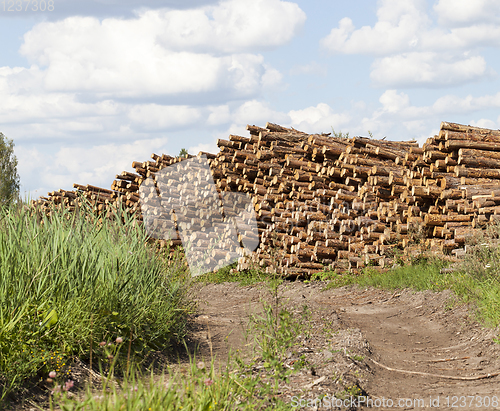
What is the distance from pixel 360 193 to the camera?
11.7 metres

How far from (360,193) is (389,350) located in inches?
230

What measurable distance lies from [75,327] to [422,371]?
390cm

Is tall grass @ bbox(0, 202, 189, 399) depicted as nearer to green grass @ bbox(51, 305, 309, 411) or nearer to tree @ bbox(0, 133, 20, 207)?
green grass @ bbox(51, 305, 309, 411)

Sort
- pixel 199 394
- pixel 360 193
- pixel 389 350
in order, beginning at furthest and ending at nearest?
pixel 360 193, pixel 389 350, pixel 199 394

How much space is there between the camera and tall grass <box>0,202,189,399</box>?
4117 millimetres

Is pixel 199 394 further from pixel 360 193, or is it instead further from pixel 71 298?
pixel 360 193

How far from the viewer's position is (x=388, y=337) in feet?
23.6

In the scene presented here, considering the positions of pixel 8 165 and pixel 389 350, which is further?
pixel 8 165

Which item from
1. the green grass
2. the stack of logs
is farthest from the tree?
the green grass

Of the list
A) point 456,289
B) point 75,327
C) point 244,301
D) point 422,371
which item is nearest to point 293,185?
point 244,301

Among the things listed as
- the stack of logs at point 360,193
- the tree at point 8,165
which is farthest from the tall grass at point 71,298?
the tree at point 8,165

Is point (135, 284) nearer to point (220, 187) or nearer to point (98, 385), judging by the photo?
point (98, 385)

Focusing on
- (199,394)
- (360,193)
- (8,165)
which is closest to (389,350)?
(199,394)

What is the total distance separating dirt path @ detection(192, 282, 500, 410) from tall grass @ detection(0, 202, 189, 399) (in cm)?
86
